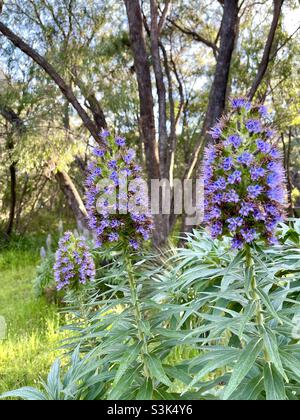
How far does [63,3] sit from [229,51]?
3320 millimetres

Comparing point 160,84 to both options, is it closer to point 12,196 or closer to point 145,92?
point 145,92

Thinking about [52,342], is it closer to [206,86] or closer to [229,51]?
[229,51]

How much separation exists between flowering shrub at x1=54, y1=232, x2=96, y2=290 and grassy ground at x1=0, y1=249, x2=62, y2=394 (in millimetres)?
483

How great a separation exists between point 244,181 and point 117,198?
441 mm

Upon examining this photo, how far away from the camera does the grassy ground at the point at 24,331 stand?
3.33 m

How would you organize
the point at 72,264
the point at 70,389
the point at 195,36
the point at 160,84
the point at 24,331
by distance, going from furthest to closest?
the point at 195,36, the point at 160,84, the point at 24,331, the point at 72,264, the point at 70,389

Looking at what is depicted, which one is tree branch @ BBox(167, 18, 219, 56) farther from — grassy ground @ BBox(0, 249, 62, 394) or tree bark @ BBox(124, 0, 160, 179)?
grassy ground @ BBox(0, 249, 62, 394)

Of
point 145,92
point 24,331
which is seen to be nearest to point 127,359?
point 24,331

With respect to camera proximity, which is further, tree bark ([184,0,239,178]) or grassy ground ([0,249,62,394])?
tree bark ([184,0,239,178])

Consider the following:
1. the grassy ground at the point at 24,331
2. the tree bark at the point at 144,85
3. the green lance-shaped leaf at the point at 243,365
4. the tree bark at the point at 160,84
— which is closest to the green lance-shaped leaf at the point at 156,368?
the green lance-shaped leaf at the point at 243,365

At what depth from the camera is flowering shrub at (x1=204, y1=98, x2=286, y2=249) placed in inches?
49.5

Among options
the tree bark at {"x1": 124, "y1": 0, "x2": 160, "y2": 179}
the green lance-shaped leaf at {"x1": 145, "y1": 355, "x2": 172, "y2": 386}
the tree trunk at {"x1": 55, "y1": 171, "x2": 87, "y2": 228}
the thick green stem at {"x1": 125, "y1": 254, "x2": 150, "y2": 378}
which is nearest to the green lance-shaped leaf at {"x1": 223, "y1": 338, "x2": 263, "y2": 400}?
the green lance-shaped leaf at {"x1": 145, "y1": 355, "x2": 172, "y2": 386}

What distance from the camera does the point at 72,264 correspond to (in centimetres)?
225
